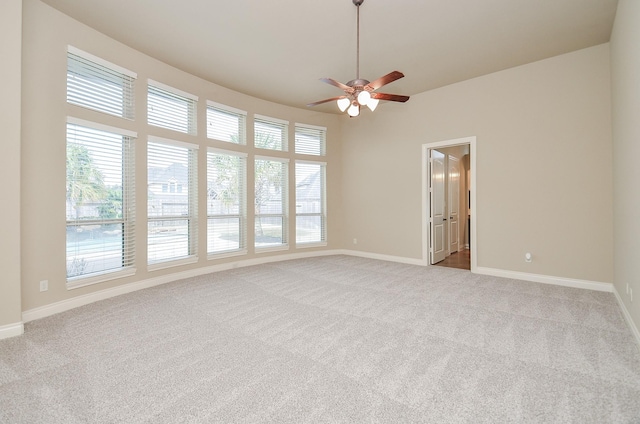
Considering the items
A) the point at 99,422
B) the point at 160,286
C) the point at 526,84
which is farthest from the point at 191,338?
the point at 526,84

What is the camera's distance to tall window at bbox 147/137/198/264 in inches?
174

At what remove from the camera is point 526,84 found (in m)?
4.53

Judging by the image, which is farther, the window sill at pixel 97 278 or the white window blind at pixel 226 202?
the white window blind at pixel 226 202

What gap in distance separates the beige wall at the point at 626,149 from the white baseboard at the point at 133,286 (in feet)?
16.6

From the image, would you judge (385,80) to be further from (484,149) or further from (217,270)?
(217,270)

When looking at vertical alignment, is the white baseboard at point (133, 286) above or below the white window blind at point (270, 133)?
below

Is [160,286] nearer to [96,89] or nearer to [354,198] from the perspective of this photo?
[96,89]

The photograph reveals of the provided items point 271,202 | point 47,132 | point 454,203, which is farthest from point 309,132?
point 47,132

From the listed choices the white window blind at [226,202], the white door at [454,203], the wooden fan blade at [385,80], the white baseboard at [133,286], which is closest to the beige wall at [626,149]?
the wooden fan blade at [385,80]

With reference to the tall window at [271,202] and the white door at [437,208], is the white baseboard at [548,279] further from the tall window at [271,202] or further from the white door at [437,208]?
the tall window at [271,202]

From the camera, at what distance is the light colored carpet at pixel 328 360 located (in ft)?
5.63

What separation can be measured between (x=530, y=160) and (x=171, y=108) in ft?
18.9

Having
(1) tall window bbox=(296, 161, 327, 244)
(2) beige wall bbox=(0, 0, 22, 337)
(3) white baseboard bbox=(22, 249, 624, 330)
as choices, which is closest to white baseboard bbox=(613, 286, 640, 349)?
(3) white baseboard bbox=(22, 249, 624, 330)

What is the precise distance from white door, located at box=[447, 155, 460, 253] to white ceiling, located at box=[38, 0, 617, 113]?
9.27 feet
